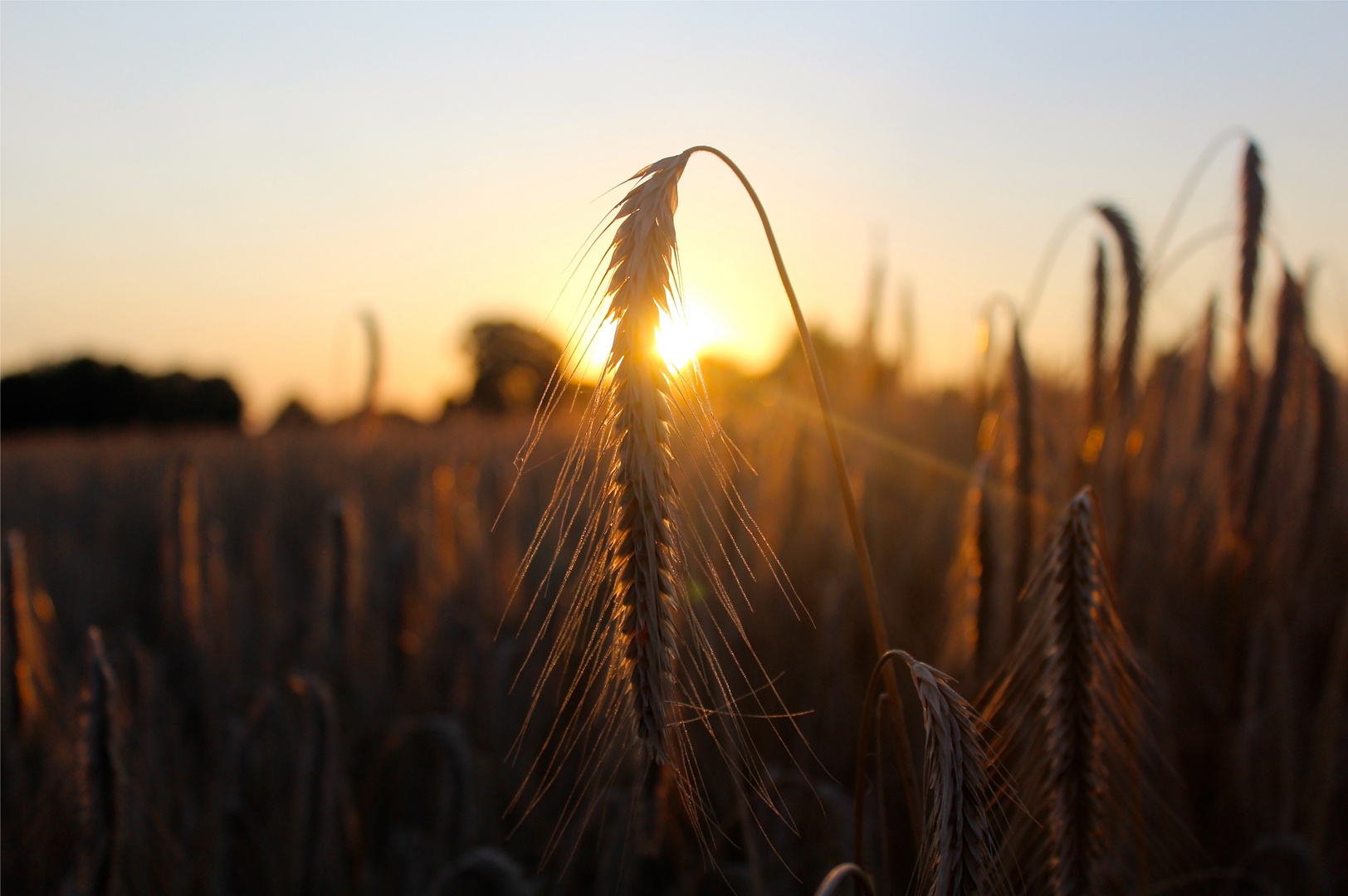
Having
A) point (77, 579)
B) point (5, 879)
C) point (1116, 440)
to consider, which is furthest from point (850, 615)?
point (77, 579)

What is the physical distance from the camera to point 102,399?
15.8 meters

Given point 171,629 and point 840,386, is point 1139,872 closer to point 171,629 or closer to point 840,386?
point 171,629

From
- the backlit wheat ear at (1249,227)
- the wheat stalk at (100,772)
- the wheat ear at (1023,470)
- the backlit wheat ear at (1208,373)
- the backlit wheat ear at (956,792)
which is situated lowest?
the wheat stalk at (100,772)

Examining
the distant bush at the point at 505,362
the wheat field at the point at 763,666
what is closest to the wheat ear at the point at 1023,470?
the wheat field at the point at 763,666

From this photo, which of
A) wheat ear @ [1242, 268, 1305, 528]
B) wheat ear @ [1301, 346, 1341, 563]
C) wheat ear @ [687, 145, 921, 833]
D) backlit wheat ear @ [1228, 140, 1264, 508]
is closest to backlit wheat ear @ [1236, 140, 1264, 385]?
backlit wheat ear @ [1228, 140, 1264, 508]

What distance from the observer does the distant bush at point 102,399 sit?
14.5m

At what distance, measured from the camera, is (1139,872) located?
90cm

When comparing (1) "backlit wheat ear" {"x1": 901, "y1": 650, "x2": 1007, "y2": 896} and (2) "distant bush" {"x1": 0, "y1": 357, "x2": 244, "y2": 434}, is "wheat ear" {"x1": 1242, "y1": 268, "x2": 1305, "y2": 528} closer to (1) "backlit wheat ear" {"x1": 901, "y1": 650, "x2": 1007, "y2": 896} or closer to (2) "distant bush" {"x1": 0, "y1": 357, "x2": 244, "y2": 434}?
(1) "backlit wheat ear" {"x1": 901, "y1": 650, "x2": 1007, "y2": 896}

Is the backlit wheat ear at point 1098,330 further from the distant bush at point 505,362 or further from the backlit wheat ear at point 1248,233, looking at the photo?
the distant bush at point 505,362

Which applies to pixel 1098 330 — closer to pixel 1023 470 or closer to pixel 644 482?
pixel 1023 470

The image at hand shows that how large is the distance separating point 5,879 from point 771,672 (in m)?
1.96

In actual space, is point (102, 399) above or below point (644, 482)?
above

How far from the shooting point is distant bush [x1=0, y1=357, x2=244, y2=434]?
14.5 meters

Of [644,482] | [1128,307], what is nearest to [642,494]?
[644,482]
